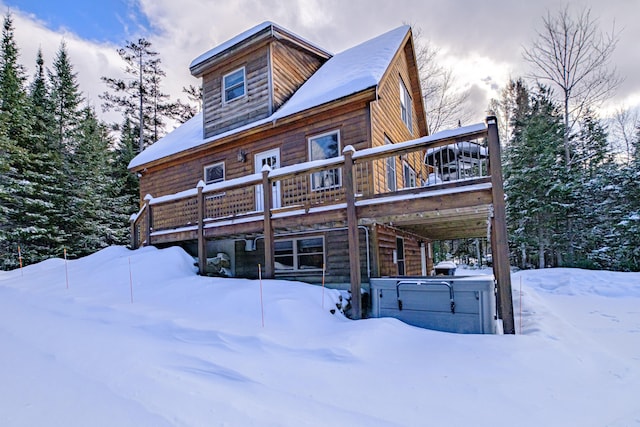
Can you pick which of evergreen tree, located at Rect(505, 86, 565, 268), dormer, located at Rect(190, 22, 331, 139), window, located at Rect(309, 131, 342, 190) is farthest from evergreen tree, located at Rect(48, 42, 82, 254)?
evergreen tree, located at Rect(505, 86, 565, 268)

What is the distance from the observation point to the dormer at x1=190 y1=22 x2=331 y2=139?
975 cm

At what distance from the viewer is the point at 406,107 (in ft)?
38.7

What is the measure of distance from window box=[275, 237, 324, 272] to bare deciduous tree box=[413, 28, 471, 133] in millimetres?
15017

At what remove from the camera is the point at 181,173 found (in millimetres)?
11359

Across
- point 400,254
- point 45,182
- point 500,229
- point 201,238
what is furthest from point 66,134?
point 500,229

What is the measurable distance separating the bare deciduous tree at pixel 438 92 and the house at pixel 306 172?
8.63m

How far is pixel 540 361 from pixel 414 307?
6.22 ft

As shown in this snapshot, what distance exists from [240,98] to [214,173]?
2395 mm

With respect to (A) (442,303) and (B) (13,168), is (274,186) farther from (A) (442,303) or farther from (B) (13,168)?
(B) (13,168)

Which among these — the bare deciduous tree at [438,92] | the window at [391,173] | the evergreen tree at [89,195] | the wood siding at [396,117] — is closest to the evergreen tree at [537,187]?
the bare deciduous tree at [438,92]

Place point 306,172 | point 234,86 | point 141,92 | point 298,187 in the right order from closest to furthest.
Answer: point 306,172
point 298,187
point 234,86
point 141,92

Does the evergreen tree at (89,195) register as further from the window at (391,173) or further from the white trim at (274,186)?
the window at (391,173)

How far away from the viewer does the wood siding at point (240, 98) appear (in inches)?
387

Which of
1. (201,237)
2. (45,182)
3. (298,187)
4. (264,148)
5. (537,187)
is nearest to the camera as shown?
(201,237)
